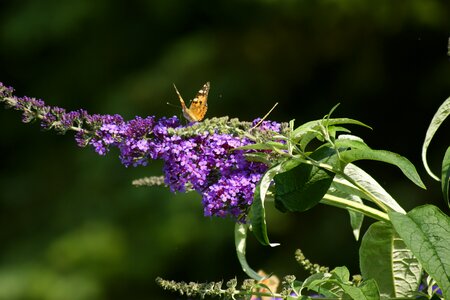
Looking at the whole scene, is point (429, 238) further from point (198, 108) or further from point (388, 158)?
point (198, 108)

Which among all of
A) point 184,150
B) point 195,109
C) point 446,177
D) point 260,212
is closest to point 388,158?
point 446,177

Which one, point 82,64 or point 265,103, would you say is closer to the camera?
point 265,103

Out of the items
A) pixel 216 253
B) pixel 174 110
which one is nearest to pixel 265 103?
pixel 174 110

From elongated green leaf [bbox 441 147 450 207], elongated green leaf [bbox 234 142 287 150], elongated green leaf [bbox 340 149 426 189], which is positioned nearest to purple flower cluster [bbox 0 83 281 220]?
elongated green leaf [bbox 234 142 287 150]

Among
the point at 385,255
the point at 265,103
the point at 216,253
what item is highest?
the point at 265,103

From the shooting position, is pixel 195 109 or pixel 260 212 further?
pixel 195 109

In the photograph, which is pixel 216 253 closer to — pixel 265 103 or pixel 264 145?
pixel 265 103

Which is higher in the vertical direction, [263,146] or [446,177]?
[263,146]
